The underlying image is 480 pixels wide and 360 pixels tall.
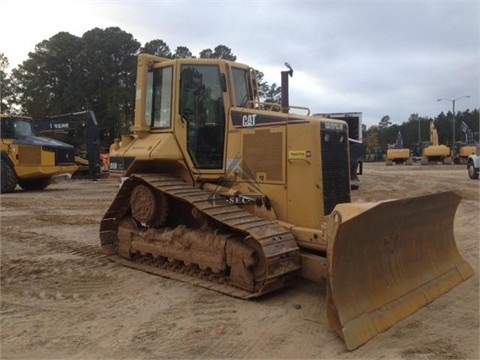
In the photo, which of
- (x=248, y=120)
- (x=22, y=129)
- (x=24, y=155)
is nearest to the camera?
(x=248, y=120)

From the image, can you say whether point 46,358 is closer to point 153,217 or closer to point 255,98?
point 153,217

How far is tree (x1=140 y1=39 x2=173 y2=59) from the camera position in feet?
150

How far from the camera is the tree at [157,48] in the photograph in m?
45.8

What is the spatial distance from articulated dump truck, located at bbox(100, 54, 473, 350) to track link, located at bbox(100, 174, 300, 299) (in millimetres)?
16

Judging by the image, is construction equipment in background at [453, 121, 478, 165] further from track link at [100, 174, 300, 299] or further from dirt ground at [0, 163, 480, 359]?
track link at [100, 174, 300, 299]

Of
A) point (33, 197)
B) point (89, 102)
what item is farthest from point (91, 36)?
point (33, 197)

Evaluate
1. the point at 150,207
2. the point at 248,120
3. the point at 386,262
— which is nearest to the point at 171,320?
the point at 150,207

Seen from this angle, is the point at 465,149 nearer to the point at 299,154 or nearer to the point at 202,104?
the point at 202,104

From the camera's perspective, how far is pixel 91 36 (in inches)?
1734

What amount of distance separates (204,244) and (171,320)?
1.28 m

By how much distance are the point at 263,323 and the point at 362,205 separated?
1486 millimetres

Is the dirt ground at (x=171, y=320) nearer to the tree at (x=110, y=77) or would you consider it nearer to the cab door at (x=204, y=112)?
the cab door at (x=204, y=112)

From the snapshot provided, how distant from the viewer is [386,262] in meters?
5.33

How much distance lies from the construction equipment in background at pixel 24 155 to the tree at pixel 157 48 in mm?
29009
